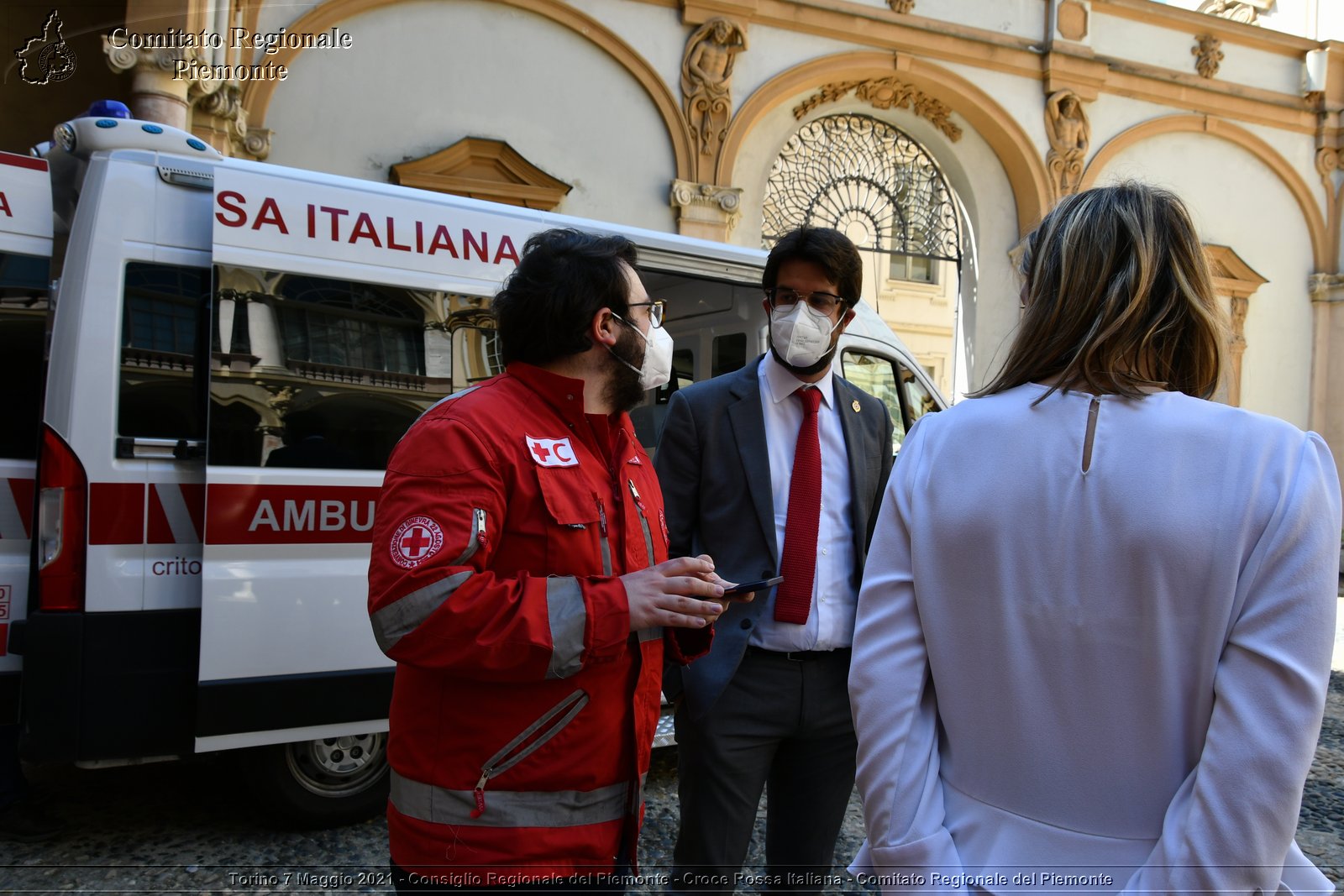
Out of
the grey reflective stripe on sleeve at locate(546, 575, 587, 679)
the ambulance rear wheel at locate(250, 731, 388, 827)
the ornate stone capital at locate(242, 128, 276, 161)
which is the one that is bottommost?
the ambulance rear wheel at locate(250, 731, 388, 827)

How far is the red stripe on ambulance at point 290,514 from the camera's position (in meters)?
3.40

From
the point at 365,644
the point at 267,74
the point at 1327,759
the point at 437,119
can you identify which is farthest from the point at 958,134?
the point at 365,644

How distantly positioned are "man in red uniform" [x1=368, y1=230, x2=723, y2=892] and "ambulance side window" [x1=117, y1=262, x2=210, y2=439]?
6.75 feet

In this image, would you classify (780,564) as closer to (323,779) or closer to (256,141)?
(323,779)

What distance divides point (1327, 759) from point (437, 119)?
846cm

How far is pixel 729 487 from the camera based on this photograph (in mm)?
2588

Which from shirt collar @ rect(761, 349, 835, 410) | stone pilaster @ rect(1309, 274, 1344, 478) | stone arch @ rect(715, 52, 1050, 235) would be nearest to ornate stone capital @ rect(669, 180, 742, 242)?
stone arch @ rect(715, 52, 1050, 235)

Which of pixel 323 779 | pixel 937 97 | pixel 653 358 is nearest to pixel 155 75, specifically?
pixel 323 779

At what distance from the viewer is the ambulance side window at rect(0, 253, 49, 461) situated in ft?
11.1

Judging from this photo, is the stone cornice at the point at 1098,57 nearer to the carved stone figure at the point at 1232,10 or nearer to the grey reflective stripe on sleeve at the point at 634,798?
the carved stone figure at the point at 1232,10

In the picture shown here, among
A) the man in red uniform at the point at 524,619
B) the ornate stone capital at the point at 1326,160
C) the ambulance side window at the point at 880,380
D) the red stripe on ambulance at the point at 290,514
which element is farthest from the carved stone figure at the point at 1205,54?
the man in red uniform at the point at 524,619

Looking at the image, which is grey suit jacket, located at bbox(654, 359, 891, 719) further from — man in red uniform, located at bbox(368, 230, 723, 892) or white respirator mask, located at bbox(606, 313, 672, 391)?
man in red uniform, located at bbox(368, 230, 723, 892)

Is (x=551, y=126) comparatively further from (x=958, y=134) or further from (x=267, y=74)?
(x=958, y=134)

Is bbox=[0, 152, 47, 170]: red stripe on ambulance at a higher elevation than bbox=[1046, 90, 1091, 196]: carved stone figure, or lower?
lower
